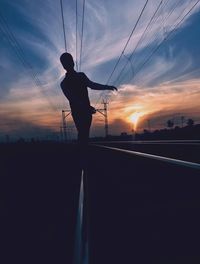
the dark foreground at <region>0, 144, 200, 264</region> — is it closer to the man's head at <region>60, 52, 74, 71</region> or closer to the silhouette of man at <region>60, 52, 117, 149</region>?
the silhouette of man at <region>60, 52, 117, 149</region>

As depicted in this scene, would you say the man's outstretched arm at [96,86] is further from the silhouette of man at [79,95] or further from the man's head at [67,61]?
the man's head at [67,61]

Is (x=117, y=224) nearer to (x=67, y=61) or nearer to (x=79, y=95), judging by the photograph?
(x=79, y=95)

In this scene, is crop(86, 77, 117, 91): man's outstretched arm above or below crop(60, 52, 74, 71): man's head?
below

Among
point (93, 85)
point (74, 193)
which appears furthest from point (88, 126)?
point (74, 193)

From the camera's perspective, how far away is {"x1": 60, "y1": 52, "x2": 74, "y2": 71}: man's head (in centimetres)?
513

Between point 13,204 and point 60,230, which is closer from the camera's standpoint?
point 60,230

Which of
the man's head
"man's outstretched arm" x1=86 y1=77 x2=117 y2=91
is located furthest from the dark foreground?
the man's head

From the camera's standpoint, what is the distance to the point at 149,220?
6.31ft

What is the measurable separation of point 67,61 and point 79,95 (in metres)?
0.57

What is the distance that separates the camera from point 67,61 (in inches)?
205

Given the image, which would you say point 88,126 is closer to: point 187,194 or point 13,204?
point 13,204

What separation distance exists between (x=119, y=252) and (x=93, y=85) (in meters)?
4.21

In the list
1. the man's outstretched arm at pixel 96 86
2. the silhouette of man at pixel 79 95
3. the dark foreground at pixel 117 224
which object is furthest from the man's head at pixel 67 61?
the dark foreground at pixel 117 224

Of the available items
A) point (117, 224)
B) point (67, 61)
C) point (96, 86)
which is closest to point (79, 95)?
point (96, 86)
